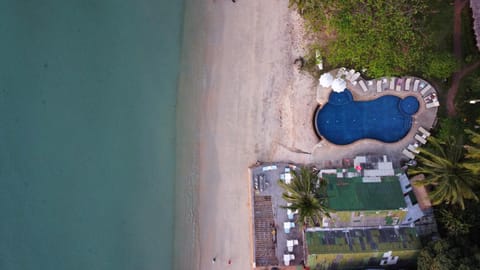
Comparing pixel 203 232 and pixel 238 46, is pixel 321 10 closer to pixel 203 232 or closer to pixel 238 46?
pixel 238 46

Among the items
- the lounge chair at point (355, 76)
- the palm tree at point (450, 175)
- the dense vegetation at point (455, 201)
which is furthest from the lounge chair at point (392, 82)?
the palm tree at point (450, 175)

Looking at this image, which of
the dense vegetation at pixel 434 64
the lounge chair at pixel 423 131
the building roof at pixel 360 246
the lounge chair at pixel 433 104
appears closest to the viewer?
the dense vegetation at pixel 434 64

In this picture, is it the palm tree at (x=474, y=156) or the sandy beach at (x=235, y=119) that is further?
the sandy beach at (x=235, y=119)

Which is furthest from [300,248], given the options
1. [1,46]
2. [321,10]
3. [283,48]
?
[1,46]

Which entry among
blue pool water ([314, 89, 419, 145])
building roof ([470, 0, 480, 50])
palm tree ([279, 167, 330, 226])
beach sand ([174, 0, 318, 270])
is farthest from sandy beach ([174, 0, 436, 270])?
building roof ([470, 0, 480, 50])

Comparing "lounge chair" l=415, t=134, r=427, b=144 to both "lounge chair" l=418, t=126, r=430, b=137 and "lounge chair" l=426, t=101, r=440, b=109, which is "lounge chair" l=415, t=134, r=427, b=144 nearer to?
"lounge chair" l=418, t=126, r=430, b=137

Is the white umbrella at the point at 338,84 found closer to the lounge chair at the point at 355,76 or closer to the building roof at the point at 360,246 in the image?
the lounge chair at the point at 355,76
